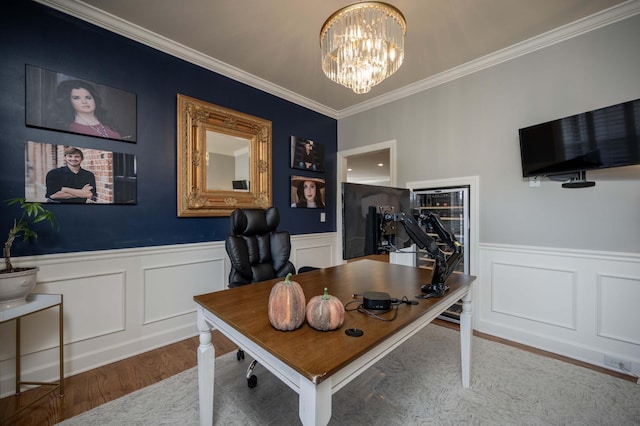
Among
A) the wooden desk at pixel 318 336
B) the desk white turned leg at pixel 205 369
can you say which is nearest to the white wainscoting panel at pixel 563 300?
the wooden desk at pixel 318 336

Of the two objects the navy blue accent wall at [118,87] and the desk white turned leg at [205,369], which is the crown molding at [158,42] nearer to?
the navy blue accent wall at [118,87]

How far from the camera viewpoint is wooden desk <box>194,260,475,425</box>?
30.0 inches

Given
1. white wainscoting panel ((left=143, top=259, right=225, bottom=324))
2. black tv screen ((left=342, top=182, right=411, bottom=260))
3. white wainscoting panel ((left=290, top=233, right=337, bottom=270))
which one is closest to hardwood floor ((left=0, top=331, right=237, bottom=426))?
white wainscoting panel ((left=143, top=259, right=225, bottom=324))

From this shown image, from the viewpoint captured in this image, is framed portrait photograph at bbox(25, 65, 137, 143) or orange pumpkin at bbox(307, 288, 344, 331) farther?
framed portrait photograph at bbox(25, 65, 137, 143)

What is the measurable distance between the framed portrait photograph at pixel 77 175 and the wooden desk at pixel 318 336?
4.83 feet

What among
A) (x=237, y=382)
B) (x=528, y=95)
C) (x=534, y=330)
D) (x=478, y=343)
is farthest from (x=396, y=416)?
(x=528, y=95)

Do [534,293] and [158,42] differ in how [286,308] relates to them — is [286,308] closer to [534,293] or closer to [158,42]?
[534,293]

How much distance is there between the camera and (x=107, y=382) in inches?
72.2

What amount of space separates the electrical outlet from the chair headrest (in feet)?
9.66

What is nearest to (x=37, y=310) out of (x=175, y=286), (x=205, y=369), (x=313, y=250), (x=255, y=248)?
(x=175, y=286)

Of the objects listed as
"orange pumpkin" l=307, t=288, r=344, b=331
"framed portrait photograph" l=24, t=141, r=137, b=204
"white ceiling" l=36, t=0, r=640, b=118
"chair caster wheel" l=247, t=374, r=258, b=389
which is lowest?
"chair caster wheel" l=247, t=374, r=258, b=389

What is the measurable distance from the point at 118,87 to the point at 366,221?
7.93 ft

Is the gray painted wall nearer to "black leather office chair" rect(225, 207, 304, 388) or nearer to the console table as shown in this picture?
"black leather office chair" rect(225, 207, 304, 388)

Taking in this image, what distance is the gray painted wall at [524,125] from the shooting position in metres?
1.97
